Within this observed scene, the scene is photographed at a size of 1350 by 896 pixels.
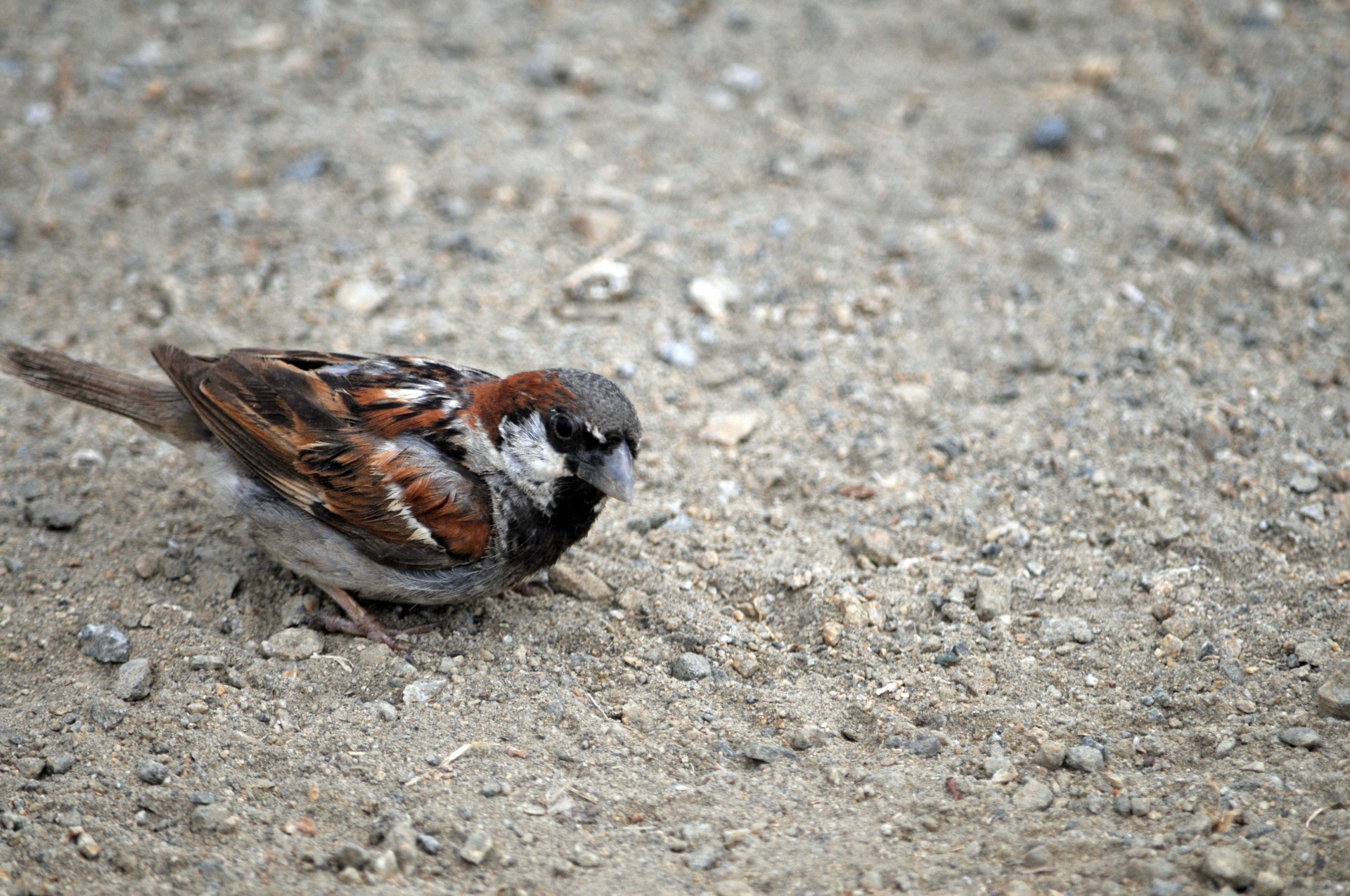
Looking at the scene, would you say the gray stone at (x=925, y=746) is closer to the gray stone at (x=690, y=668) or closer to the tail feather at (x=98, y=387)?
the gray stone at (x=690, y=668)

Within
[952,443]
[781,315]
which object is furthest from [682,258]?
[952,443]

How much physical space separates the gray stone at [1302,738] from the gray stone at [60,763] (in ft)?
14.1

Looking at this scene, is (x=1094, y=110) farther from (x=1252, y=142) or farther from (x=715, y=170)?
(x=715, y=170)

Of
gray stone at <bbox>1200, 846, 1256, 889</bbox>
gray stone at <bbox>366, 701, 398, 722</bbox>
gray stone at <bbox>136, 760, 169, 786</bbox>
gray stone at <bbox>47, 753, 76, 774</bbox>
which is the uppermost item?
gray stone at <bbox>1200, 846, 1256, 889</bbox>

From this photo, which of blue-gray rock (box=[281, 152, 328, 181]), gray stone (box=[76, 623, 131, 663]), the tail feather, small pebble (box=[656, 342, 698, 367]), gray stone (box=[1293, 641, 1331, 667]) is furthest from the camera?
blue-gray rock (box=[281, 152, 328, 181])

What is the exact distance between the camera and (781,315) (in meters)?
6.43

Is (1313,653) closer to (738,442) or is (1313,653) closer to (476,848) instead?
(738,442)

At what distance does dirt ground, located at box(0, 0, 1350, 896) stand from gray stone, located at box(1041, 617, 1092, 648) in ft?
0.08

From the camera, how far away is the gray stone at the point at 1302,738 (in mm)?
3850

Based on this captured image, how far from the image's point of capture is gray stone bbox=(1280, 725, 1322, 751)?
3850 millimetres

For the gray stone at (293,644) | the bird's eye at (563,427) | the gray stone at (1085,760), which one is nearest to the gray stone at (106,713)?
the gray stone at (293,644)

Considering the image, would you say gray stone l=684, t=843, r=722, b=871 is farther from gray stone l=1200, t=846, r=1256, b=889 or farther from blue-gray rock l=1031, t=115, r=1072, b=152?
blue-gray rock l=1031, t=115, r=1072, b=152

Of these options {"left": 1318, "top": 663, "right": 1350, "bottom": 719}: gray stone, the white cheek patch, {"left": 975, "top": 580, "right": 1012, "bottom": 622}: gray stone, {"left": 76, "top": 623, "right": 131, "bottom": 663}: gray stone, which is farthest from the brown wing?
{"left": 1318, "top": 663, "right": 1350, "bottom": 719}: gray stone

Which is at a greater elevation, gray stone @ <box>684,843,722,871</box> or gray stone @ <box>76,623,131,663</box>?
gray stone @ <box>684,843,722,871</box>
